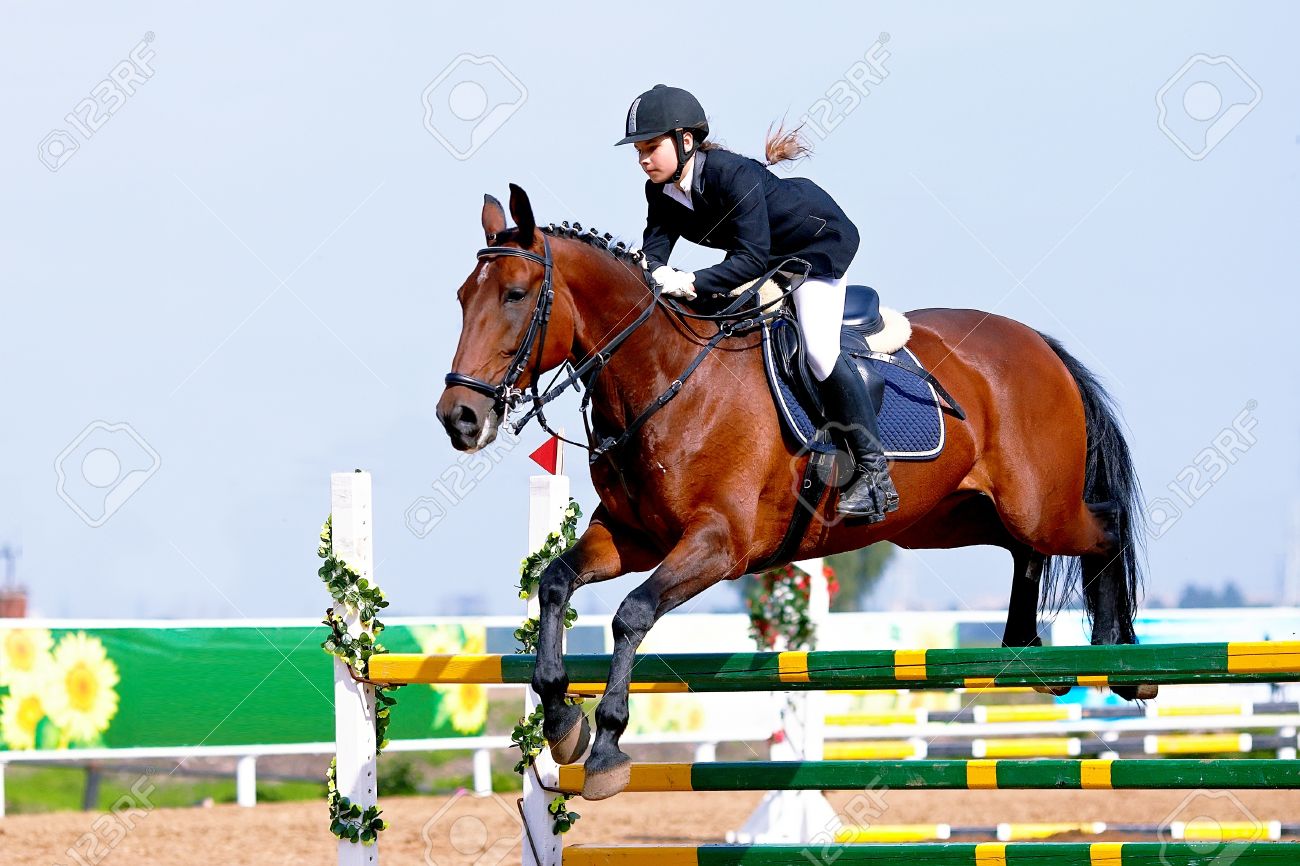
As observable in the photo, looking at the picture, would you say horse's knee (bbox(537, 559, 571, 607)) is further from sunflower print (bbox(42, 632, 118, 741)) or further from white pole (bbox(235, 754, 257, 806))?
white pole (bbox(235, 754, 257, 806))

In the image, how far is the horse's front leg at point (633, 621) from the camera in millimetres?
3684

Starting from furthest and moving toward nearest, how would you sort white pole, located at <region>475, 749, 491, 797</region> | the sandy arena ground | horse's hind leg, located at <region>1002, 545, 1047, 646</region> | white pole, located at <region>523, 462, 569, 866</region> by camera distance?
1. white pole, located at <region>475, 749, 491, 797</region>
2. the sandy arena ground
3. horse's hind leg, located at <region>1002, 545, 1047, 646</region>
4. white pole, located at <region>523, 462, 569, 866</region>

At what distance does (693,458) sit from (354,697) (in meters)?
1.45

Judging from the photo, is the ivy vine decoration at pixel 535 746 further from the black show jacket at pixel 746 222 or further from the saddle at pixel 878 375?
the black show jacket at pixel 746 222

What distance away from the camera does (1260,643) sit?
3600 millimetres

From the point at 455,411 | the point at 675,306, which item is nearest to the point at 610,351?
the point at 675,306

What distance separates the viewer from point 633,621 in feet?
12.2

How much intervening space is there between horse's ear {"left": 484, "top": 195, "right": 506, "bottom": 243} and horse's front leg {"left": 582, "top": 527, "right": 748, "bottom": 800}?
101 cm

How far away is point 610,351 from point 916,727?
7.15 meters

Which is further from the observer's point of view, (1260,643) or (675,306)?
(675,306)

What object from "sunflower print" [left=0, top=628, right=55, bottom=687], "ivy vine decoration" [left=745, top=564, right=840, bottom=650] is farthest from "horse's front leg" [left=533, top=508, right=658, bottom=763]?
"sunflower print" [left=0, top=628, right=55, bottom=687]

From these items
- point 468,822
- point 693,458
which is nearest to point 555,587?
point 693,458

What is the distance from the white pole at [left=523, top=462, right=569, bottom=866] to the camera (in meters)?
4.76

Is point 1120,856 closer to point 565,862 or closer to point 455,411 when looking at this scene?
point 565,862
